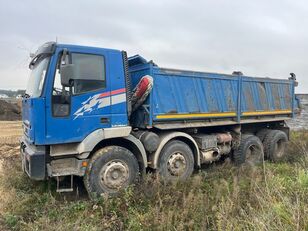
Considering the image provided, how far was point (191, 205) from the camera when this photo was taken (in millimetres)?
4902

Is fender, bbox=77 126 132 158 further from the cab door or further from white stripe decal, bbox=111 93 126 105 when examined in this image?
white stripe decal, bbox=111 93 126 105

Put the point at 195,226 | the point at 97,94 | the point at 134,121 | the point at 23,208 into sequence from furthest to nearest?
1. the point at 134,121
2. the point at 97,94
3. the point at 23,208
4. the point at 195,226

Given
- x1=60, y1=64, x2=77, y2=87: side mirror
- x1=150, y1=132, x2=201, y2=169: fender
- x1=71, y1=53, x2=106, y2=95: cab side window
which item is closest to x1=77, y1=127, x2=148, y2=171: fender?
x1=150, y1=132, x2=201, y2=169: fender

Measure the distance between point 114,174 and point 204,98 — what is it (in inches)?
112

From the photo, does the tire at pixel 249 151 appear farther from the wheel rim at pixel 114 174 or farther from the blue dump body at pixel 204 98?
the wheel rim at pixel 114 174

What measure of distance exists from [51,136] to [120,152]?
4.22 feet

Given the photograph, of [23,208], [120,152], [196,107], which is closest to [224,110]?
[196,107]

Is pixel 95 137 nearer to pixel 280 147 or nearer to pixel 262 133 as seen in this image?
pixel 262 133

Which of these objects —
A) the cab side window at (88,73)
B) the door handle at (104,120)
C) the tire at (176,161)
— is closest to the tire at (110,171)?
the door handle at (104,120)

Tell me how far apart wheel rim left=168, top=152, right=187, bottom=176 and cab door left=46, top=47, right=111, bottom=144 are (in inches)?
68.2

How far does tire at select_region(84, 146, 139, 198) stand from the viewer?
18.7 ft

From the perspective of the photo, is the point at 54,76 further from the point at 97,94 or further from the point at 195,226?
the point at 195,226

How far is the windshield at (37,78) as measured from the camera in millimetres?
5504

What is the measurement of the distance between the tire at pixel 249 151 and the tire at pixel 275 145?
421 mm
